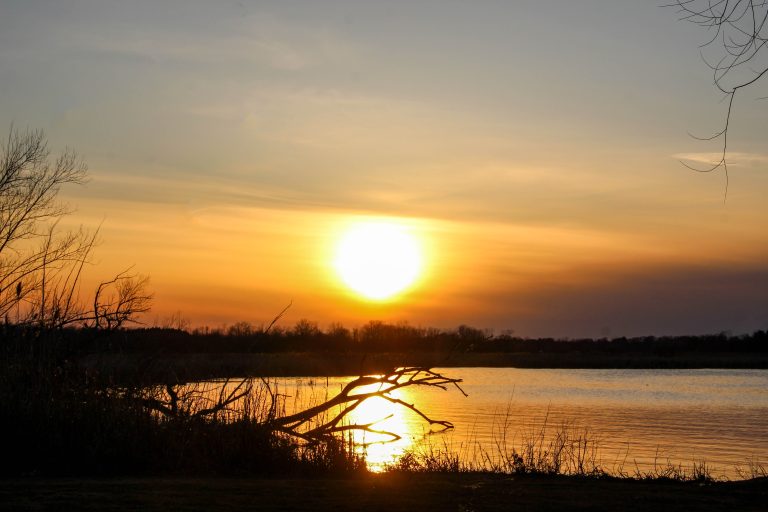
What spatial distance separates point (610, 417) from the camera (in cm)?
3562

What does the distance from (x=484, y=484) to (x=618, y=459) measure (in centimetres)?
1190

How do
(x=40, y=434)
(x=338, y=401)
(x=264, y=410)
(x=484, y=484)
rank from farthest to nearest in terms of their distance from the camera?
(x=338, y=401) → (x=264, y=410) → (x=40, y=434) → (x=484, y=484)

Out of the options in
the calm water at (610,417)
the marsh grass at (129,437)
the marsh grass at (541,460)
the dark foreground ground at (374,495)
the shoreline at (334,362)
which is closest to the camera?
the dark foreground ground at (374,495)

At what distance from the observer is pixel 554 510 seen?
9344 millimetres

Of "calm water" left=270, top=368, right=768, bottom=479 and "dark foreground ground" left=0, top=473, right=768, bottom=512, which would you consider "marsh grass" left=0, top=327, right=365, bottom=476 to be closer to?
"dark foreground ground" left=0, top=473, right=768, bottom=512

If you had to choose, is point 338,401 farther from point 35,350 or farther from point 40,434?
point 35,350

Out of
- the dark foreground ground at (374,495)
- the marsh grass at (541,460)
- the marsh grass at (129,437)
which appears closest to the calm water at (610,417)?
the marsh grass at (541,460)

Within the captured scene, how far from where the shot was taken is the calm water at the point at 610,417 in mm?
23453

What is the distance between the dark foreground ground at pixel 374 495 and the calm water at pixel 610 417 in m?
5.50

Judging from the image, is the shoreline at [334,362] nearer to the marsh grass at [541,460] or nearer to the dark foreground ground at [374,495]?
the marsh grass at [541,460]

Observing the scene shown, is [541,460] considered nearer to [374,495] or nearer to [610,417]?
[374,495]

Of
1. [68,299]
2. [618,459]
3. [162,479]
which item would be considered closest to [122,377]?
[68,299]

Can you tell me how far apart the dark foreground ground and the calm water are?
5502 mm

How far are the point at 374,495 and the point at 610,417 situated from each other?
1083 inches
